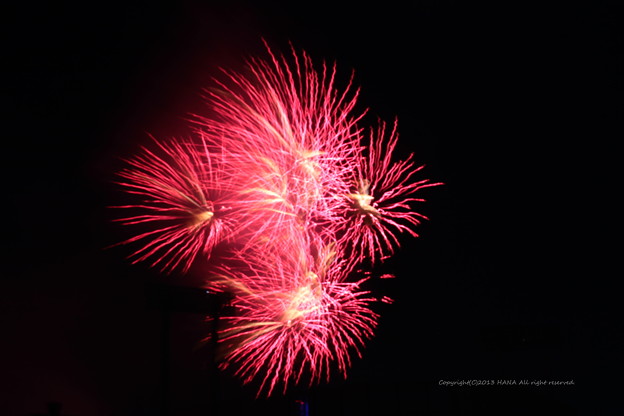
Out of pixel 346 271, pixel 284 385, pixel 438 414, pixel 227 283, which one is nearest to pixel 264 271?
pixel 227 283

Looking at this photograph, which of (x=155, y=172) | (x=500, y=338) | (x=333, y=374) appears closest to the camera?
(x=155, y=172)

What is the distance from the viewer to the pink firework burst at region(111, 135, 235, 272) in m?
7.95

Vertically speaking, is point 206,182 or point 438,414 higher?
point 206,182

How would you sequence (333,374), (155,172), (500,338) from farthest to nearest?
(500,338) → (333,374) → (155,172)

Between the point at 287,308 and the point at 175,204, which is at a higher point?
the point at 175,204

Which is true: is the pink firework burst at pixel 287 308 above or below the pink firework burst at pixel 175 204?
below

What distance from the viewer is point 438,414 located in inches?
345

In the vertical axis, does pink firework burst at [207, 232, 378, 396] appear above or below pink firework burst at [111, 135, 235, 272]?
below

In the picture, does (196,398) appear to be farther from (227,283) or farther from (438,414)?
(438,414)

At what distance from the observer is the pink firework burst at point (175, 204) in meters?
7.95

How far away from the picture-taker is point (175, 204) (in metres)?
7.94

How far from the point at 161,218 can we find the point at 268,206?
187 cm

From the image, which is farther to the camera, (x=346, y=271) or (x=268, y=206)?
(x=346, y=271)

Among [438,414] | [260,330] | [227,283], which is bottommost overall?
[438,414]
